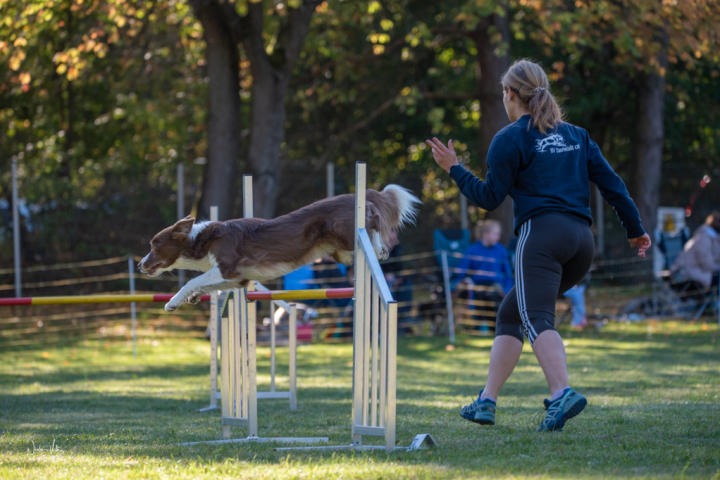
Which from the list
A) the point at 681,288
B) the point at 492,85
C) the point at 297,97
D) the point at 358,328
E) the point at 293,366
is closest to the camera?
the point at 358,328

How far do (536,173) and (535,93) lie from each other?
432 mm

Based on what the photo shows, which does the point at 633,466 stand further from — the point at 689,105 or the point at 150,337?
the point at 689,105

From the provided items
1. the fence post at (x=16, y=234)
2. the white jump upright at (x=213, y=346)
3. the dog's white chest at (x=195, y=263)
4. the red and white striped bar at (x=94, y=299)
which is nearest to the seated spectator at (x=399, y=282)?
the white jump upright at (x=213, y=346)

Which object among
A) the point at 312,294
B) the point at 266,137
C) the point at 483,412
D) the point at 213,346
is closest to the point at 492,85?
the point at 266,137

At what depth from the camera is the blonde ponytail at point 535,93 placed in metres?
3.77

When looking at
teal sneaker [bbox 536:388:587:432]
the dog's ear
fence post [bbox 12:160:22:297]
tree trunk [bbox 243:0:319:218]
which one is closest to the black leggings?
teal sneaker [bbox 536:388:587:432]

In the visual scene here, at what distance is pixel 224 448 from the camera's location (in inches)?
155

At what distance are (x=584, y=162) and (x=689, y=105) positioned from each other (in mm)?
15853

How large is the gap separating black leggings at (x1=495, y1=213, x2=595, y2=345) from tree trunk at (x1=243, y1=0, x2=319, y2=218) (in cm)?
826

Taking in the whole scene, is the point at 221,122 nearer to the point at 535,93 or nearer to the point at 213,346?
the point at 213,346

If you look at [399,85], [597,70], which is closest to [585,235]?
[399,85]

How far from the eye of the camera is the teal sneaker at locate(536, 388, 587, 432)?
3.63m

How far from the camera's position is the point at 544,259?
369 cm

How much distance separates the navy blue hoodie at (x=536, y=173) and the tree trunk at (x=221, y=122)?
8507 millimetres
